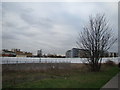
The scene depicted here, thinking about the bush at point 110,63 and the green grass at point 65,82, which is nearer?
the green grass at point 65,82

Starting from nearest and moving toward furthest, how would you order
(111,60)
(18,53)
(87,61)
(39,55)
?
1. (87,61)
2. (111,60)
3. (18,53)
4. (39,55)

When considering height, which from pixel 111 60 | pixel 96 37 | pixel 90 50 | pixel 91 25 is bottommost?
pixel 111 60

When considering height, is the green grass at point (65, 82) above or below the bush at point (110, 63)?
above

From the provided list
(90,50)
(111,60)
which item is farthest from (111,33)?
(111,60)

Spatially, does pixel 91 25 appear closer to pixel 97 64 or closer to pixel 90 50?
pixel 90 50

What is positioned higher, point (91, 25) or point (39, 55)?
point (91, 25)

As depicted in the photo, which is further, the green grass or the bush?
the bush

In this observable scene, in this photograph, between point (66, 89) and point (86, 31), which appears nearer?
point (66, 89)

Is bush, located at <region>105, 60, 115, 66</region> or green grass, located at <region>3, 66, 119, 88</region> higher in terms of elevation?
green grass, located at <region>3, 66, 119, 88</region>

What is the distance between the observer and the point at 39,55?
224ft

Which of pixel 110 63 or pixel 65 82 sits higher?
pixel 65 82

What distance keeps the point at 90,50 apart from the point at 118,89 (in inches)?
554

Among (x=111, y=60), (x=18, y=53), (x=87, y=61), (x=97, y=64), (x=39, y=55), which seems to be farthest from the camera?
(x=39, y=55)

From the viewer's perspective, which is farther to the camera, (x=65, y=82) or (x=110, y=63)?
(x=110, y=63)
